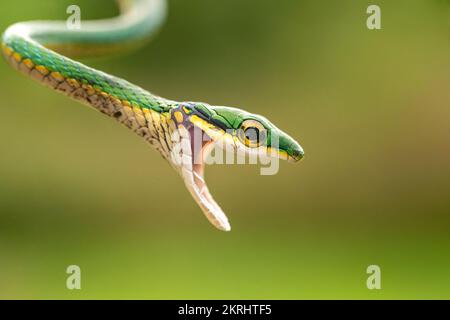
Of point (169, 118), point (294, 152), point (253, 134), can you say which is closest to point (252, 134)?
point (253, 134)

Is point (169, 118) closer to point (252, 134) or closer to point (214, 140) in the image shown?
point (214, 140)

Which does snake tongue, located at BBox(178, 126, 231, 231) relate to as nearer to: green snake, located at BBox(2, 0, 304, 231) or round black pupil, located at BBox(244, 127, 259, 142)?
green snake, located at BBox(2, 0, 304, 231)

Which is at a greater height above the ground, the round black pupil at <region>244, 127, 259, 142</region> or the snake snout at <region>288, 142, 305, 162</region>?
the round black pupil at <region>244, 127, 259, 142</region>

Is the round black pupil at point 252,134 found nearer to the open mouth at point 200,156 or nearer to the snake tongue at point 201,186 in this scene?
the open mouth at point 200,156

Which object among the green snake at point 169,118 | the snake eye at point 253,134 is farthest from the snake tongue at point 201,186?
the snake eye at point 253,134

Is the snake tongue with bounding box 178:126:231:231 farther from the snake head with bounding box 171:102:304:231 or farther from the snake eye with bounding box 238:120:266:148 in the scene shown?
the snake eye with bounding box 238:120:266:148

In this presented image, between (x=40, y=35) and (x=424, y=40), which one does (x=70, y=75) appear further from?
(x=424, y=40)

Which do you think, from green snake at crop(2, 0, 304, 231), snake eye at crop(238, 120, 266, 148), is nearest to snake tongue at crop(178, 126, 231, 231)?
green snake at crop(2, 0, 304, 231)

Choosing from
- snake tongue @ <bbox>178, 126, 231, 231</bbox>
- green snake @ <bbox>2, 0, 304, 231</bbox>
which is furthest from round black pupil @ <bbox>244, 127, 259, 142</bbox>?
snake tongue @ <bbox>178, 126, 231, 231</bbox>
